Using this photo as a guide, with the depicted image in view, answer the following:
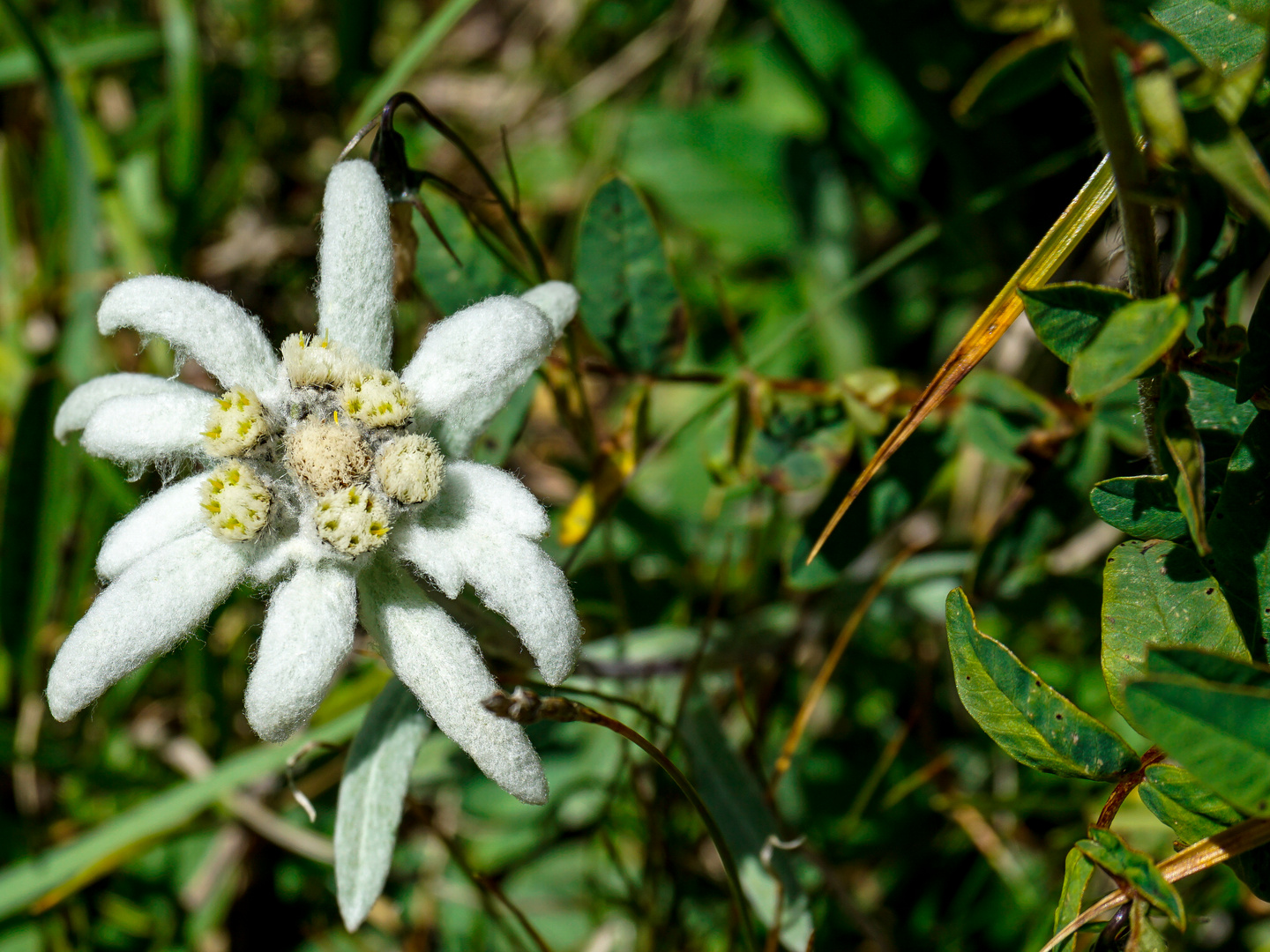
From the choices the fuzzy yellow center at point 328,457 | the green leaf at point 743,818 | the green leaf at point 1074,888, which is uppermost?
the fuzzy yellow center at point 328,457

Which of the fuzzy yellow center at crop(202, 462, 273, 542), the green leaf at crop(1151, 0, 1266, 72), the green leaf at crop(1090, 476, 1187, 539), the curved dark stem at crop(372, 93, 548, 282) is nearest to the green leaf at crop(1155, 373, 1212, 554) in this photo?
the green leaf at crop(1090, 476, 1187, 539)

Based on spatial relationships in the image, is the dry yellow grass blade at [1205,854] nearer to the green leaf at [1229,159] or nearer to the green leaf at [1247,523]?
the green leaf at [1247,523]

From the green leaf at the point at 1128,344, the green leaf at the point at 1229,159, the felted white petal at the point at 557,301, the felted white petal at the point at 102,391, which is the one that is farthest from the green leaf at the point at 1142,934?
the felted white petal at the point at 102,391

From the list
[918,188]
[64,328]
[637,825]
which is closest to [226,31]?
[64,328]

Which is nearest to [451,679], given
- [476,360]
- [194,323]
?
[476,360]

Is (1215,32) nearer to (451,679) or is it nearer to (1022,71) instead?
(1022,71)
